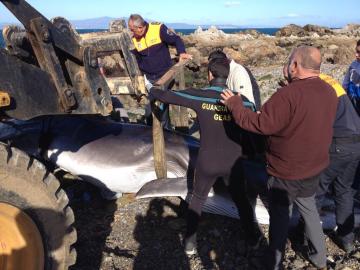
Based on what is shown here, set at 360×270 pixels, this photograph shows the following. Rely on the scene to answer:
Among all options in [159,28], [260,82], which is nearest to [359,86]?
[159,28]

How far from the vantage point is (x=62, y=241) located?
11.4 feet

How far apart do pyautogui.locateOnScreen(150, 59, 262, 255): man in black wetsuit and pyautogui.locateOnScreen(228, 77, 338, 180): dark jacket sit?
428 millimetres

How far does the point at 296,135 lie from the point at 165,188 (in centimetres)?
188

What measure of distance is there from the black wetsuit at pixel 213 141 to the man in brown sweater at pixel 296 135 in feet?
1.08

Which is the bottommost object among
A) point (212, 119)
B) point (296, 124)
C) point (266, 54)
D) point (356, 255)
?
point (266, 54)

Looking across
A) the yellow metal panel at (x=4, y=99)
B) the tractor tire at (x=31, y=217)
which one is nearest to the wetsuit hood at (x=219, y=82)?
the tractor tire at (x=31, y=217)

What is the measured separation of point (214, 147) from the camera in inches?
171

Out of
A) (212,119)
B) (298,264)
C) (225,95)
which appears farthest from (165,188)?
(298,264)

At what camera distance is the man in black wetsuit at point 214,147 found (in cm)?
425

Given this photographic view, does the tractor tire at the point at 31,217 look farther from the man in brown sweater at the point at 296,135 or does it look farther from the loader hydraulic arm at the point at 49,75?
the man in brown sweater at the point at 296,135

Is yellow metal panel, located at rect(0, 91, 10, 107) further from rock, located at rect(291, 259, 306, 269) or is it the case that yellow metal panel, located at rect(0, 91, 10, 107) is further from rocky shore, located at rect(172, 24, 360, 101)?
rocky shore, located at rect(172, 24, 360, 101)

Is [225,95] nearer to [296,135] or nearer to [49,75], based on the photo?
[296,135]

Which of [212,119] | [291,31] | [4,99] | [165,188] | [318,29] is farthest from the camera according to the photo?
[318,29]

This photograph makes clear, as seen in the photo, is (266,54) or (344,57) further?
(266,54)
